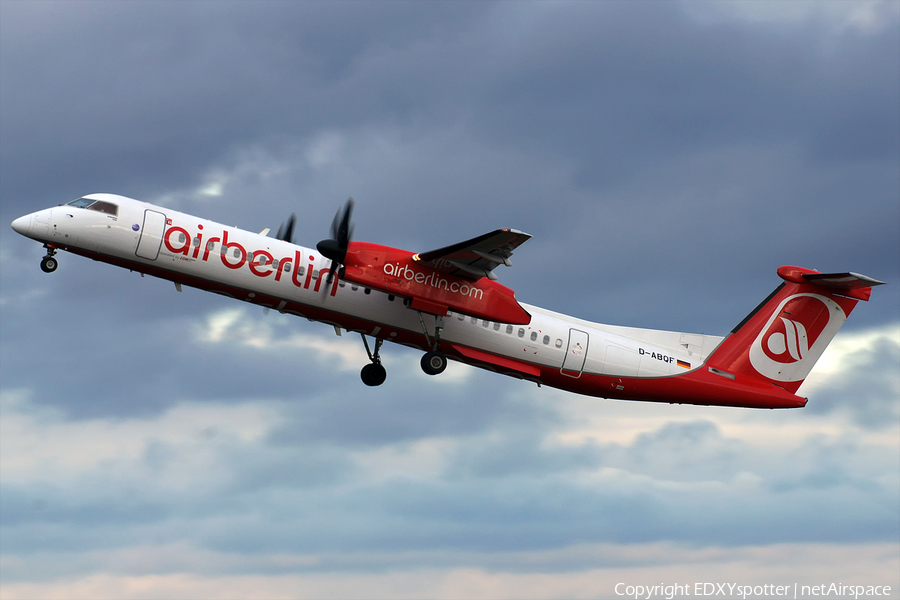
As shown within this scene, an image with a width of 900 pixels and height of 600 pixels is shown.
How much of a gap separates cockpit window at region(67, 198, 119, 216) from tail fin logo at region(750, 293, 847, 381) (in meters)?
20.2

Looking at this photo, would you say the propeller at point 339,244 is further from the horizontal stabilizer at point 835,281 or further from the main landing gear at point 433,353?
the horizontal stabilizer at point 835,281

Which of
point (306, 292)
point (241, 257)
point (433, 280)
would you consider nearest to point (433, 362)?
point (433, 280)

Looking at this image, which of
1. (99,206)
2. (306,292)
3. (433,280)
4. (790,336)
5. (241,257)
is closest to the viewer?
(99,206)

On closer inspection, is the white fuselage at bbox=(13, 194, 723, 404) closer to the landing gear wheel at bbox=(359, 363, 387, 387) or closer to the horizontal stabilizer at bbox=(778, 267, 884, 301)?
the landing gear wheel at bbox=(359, 363, 387, 387)

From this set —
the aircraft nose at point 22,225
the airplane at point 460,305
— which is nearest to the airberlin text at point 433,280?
the airplane at point 460,305

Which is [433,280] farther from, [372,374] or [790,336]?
[790,336]

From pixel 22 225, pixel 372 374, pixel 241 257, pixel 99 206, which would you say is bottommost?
pixel 372 374

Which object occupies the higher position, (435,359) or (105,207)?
(105,207)

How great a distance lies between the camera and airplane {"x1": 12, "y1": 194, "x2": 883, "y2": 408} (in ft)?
75.0

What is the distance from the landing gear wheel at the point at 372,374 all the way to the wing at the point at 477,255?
15.2 feet

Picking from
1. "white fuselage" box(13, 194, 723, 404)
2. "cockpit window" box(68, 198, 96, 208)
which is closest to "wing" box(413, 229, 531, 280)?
"white fuselage" box(13, 194, 723, 404)

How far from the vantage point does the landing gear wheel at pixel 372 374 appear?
27.2 meters

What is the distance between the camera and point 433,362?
25188mm

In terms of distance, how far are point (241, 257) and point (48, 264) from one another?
4916 mm
